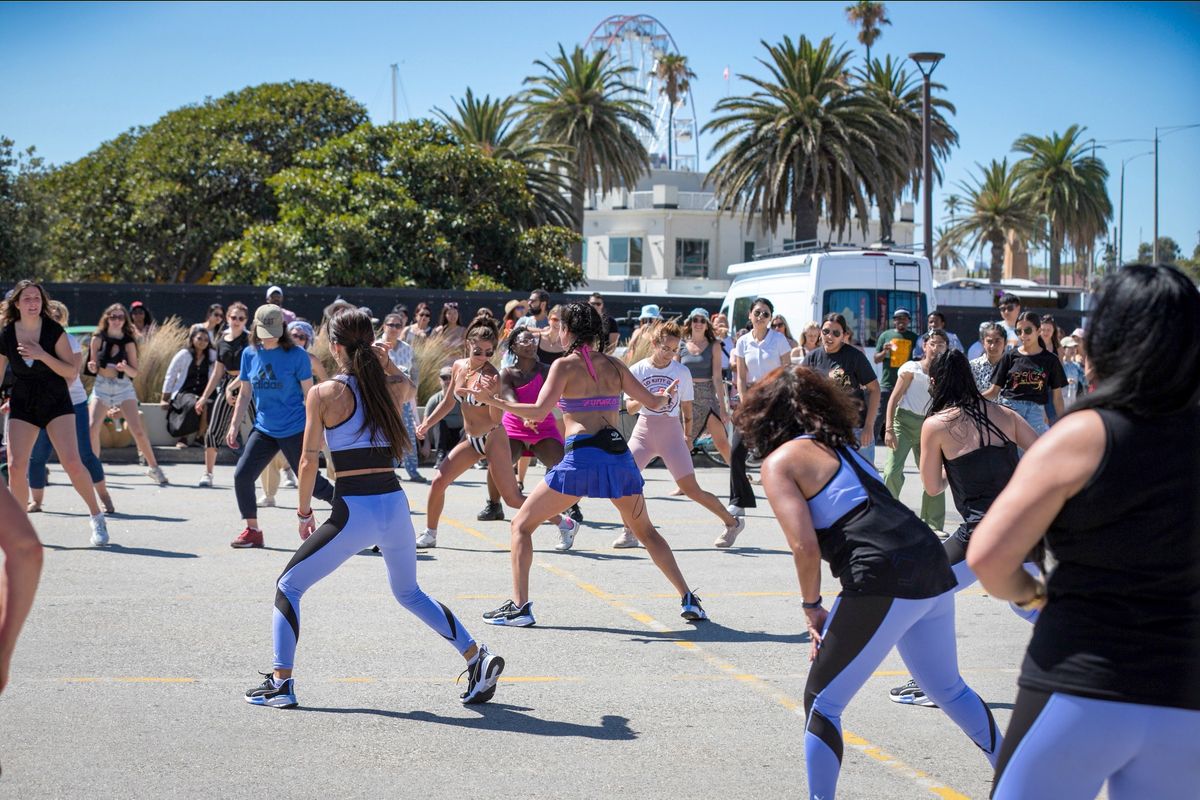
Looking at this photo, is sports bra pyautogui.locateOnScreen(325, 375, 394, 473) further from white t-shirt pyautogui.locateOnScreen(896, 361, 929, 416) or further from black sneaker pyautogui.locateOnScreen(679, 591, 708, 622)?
white t-shirt pyautogui.locateOnScreen(896, 361, 929, 416)

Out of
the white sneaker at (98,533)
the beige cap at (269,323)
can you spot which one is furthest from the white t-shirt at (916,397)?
the white sneaker at (98,533)

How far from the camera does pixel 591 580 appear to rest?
913 cm

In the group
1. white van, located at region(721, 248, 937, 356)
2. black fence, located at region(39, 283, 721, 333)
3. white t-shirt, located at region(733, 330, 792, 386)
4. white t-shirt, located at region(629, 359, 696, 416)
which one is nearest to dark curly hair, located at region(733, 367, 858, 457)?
white t-shirt, located at region(629, 359, 696, 416)

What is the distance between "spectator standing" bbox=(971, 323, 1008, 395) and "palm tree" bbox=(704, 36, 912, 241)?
26.9 meters

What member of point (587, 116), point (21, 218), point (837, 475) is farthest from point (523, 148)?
point (837, 475)

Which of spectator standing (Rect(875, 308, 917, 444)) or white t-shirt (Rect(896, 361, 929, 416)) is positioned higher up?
spectator standing (Rect(875, 308, 917, 444))

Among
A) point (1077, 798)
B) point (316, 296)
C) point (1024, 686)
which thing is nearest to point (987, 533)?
point (1024, 686)

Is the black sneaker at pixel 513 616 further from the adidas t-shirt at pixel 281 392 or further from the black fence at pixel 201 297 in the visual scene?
the black fence at pixel 201 297

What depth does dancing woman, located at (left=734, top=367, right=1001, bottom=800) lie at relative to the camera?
4.14 m

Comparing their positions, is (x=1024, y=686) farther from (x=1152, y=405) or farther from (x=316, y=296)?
(x=316, y=296)

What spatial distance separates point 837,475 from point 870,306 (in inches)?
635

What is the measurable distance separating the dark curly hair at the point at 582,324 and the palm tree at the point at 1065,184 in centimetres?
5152

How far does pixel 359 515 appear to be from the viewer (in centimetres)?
574

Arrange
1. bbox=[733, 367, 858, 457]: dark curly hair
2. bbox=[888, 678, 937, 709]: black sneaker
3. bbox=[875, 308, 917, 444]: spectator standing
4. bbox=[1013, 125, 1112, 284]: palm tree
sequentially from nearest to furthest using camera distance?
1. bbox=[733, 367, 858, 457]: dark curly hair
2. bbox=[888, 678, 937, 709]: black sneaker
3. bbox=[875, 308, 917, 444]: spectator standing
4. bbox=[1013, 125, 1112, 284]: palm tree
